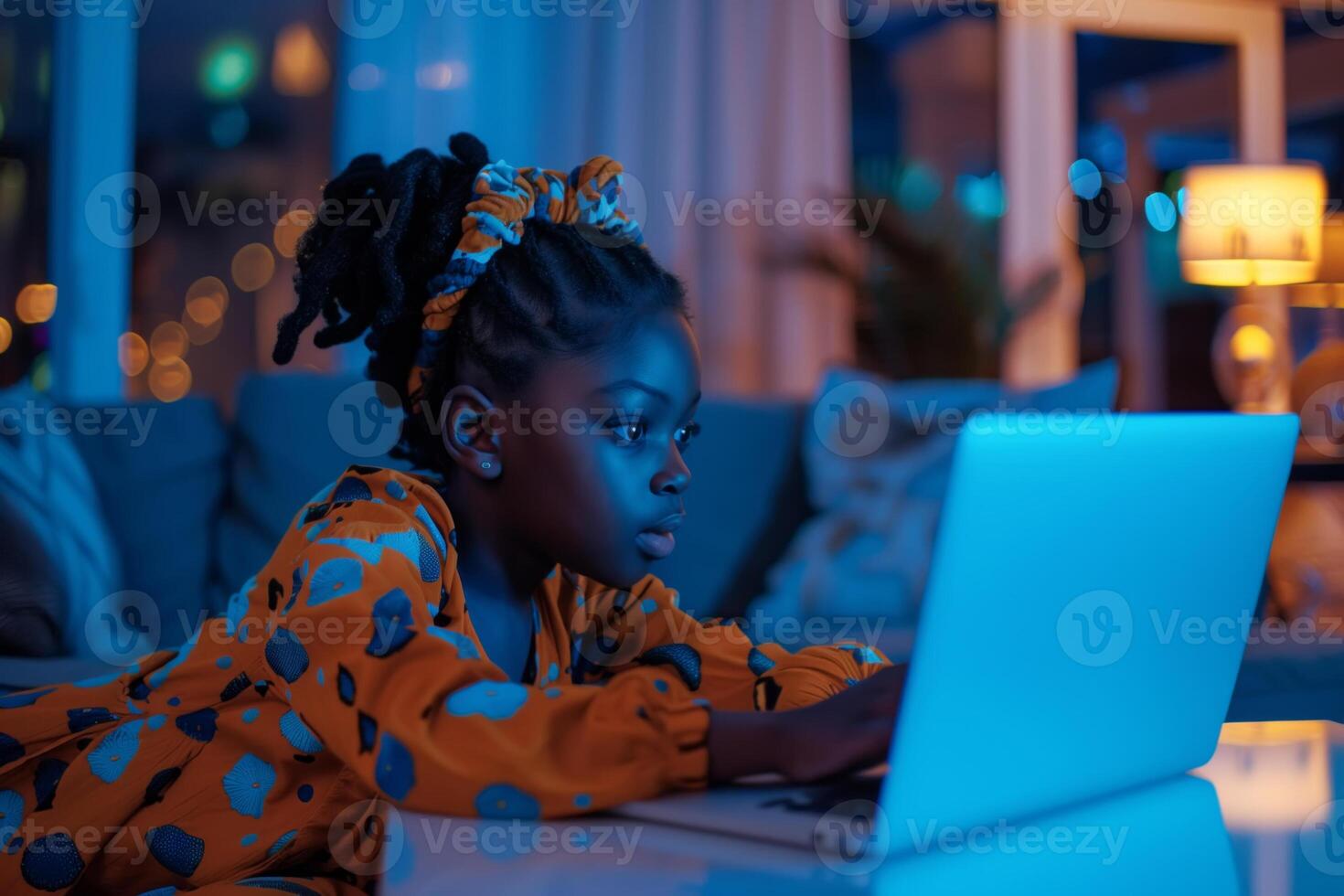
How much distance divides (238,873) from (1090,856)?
525mm

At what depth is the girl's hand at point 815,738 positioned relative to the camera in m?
0.61

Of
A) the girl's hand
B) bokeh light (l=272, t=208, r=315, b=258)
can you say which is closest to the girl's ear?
the girl's hand

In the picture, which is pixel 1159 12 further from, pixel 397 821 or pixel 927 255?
pixel 397 821

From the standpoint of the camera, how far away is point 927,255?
3.85 meters

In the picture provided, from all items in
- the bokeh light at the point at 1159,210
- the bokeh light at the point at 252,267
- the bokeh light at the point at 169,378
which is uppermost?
the bokeh light at the point at 1159,210

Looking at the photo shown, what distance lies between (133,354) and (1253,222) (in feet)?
9.86

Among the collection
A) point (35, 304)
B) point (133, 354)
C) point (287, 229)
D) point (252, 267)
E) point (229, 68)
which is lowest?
point (133, 354)

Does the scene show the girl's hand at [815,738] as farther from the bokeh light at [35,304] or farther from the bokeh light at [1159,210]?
the bokeh light at [1159,210]

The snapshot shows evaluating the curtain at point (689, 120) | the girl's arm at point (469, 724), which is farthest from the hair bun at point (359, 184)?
the curtain at point (689, 120)

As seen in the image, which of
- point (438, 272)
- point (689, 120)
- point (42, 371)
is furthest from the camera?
point (689, 120)

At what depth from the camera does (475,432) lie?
0.99 meters

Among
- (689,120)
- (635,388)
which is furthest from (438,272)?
(689,120)

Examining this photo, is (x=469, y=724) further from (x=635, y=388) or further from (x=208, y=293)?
(x=208, y=293)

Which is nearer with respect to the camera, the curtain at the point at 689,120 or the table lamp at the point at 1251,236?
the table lamp at the point at 1251,236
